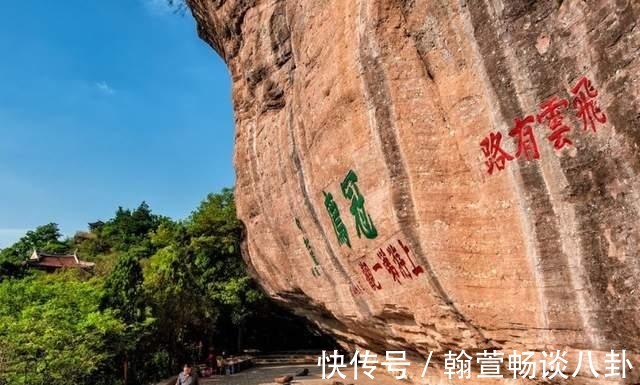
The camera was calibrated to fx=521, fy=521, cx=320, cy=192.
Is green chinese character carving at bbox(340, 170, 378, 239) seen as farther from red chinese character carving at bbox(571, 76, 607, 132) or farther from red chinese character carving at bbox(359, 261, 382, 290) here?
red chinese character carving at bbox(571, 76, 607, 132)

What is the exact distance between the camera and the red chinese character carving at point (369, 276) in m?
9.12

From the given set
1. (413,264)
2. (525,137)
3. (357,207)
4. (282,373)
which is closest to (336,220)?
(357,207)

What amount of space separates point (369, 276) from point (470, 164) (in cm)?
342

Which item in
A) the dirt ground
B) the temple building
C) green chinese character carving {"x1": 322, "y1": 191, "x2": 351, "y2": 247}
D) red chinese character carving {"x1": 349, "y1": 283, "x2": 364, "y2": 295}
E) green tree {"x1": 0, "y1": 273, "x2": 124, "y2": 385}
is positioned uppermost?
the temple building

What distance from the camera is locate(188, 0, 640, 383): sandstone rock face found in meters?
5.07

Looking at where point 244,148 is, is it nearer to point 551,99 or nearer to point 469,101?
point 469,101

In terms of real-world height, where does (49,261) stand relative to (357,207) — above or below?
above

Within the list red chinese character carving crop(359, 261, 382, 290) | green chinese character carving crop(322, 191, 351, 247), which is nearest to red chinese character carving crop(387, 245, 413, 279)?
red chinese character carving crop(359, 261, 382, 290)

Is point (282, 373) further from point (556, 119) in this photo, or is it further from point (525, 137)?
point (556, 119)

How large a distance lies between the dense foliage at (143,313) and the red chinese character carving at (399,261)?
20.3 ft

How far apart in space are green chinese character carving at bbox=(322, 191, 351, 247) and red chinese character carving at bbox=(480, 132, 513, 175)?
3612mm

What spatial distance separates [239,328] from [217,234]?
4.23 m

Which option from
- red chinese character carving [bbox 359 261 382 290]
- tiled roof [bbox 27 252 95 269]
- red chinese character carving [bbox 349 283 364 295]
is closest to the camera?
red chinese character carving [bbox 359 261 382 290]

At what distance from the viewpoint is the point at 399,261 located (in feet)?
26.4
